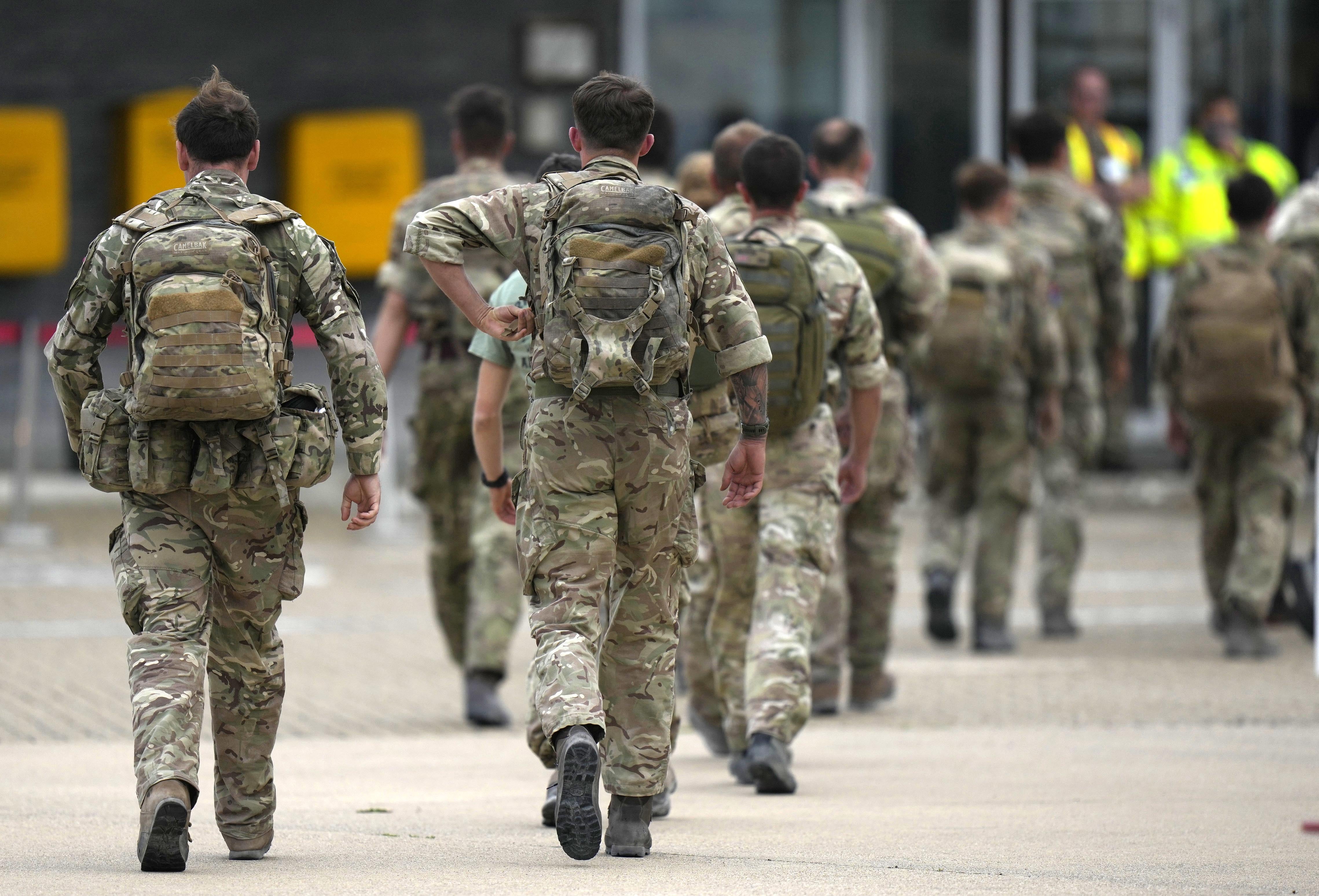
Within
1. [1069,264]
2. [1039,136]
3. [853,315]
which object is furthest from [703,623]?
[1039,136]

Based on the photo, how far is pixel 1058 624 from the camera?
11266mm

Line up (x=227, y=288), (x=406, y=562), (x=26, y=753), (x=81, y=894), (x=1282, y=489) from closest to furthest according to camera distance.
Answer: (x=81, y=894) → (x=227, y=288) → (x=26, y=753) → (x=1282, y=489) → (x=406, y=562)

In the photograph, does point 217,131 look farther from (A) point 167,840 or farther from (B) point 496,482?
(A) point 167,840

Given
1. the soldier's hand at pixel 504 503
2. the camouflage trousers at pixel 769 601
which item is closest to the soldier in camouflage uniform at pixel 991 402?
the camouflage trousers at pixel 769 601

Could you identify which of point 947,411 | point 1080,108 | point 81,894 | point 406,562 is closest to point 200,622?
point 81,894

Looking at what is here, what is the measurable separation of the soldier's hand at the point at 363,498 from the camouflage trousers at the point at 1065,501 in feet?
20.3

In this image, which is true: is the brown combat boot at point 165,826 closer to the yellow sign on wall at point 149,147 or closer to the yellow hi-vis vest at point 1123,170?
the yellow hi-vis vest at point 1123,170

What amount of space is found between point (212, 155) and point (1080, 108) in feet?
31.0

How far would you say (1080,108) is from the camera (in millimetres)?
14086

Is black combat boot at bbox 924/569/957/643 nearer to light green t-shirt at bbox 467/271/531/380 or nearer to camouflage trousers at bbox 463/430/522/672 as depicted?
camouflage trousers at bbox 463/430/522/672

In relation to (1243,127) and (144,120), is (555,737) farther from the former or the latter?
(1243,127)

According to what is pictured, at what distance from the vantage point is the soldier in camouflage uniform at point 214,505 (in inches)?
207

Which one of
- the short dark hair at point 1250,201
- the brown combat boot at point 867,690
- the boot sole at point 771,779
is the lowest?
the brown combat boot at point 867,690

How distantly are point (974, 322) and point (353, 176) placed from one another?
7904mm
